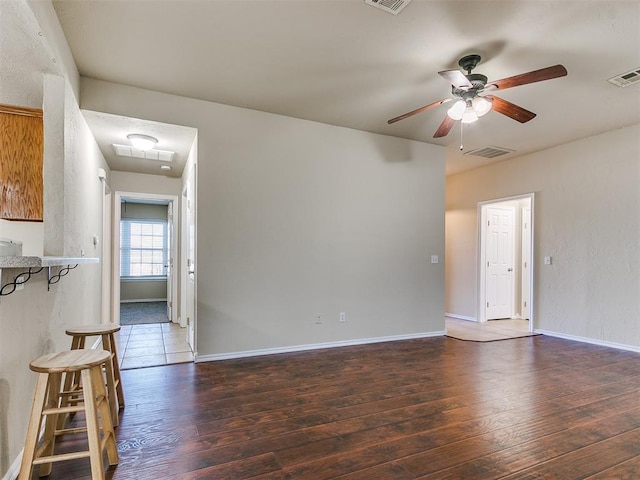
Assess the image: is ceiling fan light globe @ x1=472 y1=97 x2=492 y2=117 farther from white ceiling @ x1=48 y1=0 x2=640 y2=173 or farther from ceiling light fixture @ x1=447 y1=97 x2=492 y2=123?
white ceiling @ x1=48 y1=0 x2=640 y2=173

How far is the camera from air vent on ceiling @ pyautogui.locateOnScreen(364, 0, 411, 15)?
2203 mm

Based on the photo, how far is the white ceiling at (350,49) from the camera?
7.55 ft

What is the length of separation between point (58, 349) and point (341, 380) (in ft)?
7.26

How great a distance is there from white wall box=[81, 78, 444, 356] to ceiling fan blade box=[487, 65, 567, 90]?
83.6 inches

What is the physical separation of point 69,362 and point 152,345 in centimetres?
295

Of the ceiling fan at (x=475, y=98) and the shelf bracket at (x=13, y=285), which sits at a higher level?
the ceiling fan at (x=475, y=98)

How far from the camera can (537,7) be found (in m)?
2.24

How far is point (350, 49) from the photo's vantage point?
2.74 metres

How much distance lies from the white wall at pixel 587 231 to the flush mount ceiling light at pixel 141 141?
5.30m

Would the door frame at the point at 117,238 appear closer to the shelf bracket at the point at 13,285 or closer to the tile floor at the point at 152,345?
the tile floor at the point at 152,345

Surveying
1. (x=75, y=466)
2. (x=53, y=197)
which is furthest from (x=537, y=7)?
(x=75, y=466)

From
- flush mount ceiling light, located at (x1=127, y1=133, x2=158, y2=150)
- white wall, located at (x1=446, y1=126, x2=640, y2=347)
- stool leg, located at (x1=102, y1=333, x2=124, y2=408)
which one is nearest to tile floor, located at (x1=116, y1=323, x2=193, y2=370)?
stool leg, located at (x1=102, y1=333, x2=124, y2=408)

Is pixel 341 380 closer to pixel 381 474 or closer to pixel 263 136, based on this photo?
pixel 381 474

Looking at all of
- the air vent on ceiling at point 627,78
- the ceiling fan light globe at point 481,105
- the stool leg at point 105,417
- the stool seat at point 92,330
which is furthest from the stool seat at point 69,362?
the air vent on ceiling at point 627,78
